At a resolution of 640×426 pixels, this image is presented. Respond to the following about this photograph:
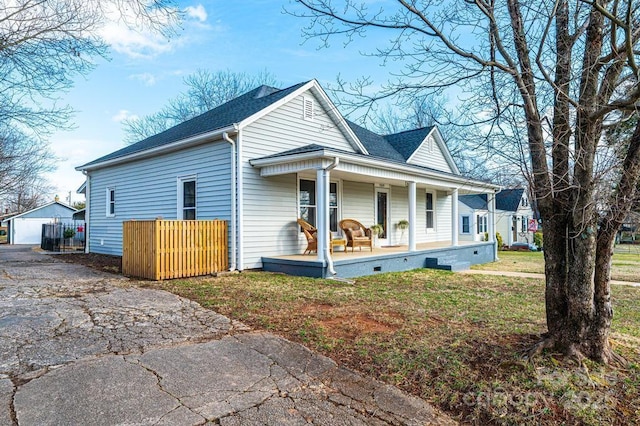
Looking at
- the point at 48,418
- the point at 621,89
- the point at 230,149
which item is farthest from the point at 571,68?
the point at 230,149

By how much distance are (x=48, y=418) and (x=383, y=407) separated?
2.25 meters

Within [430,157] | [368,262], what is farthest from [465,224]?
[368,262]

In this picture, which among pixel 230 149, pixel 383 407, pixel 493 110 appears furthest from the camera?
pixel 230 149

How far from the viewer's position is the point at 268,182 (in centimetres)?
1009

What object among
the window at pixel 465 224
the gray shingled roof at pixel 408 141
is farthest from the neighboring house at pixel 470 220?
the gray shingled roof at pixel 408 141

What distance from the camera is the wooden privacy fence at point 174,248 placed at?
8242 mm

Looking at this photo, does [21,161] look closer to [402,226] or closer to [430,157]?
[402,226]

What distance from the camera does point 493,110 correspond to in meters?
4.13

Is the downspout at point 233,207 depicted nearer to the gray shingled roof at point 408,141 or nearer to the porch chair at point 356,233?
the porch chair at point 356,233

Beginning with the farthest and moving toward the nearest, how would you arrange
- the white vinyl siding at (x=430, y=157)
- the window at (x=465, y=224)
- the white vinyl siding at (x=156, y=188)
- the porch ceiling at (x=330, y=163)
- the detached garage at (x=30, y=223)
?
the detached garage at (x=30, y=223) < the window at (x=465, y=224) < the white vinyl siding at (x=430, y=157) < the white vinyl siding at (x=156, y=188) < the porch ceiling at (x=330, y=163)

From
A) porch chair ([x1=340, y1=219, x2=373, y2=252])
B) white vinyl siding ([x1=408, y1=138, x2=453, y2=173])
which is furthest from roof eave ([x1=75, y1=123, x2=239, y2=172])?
white vinyl siding ([x1=408, y1=138, x2=453, y2=173])

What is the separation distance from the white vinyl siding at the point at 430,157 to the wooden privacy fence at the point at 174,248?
9038 millimetres

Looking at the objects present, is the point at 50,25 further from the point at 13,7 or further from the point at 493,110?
the point at 493,110

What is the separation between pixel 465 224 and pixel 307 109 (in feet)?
61.2
